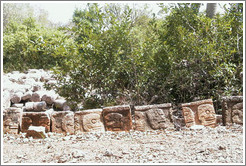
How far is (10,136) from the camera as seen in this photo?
11.9 feet

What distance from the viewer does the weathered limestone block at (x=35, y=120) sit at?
149 inches

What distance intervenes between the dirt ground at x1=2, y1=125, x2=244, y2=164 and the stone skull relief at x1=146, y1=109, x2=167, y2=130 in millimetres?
139

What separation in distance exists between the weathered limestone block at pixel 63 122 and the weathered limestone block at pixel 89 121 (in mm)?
75

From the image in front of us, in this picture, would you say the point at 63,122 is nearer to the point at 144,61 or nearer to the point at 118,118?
the point at 118,118

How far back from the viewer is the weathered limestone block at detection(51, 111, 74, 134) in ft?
12.3

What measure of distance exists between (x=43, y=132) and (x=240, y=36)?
3833 mm

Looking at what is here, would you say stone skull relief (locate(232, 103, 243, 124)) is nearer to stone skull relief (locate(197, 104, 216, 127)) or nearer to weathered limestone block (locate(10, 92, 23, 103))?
stone skull relief (locate(197, 104, 216, 127))

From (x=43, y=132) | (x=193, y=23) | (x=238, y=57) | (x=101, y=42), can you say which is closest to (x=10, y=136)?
(x=43, y=132)

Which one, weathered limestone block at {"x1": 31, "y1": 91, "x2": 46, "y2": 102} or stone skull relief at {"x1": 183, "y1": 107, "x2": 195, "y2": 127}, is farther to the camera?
weathered limestone block at {"x1": 31, "y1": 91, "x2": 46, "y2": 102}

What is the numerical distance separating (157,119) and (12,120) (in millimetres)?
2218

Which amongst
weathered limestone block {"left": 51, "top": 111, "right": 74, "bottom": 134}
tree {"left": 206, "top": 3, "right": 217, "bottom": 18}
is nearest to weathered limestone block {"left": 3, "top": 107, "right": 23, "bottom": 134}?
weathered limestone block {"left": 51, "top": 111, "right": 74, "bottom": 134}

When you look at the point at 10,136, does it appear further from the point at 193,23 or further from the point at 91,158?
the point at 193,23

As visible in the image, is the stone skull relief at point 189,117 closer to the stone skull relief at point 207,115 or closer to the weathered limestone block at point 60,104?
the stone skull relief at point 207,115

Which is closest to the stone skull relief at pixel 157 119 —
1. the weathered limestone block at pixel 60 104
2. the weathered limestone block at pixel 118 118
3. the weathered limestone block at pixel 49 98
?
the weathered limestone block at pixel 118 118
